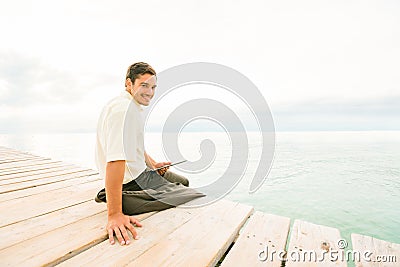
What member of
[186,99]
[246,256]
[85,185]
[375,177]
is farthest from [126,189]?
[375,177]

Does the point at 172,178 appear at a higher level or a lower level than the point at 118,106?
lower

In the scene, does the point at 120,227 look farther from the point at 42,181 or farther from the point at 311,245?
the point at 42,181

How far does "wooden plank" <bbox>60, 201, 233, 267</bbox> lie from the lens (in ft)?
3.32

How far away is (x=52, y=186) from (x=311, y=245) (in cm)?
258

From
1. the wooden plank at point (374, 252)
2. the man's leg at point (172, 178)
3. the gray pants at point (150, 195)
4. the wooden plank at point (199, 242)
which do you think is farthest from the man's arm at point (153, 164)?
A: the wooden plank at point (374, 252)

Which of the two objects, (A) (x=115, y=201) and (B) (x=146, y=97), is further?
(B) (x=146, y=97)

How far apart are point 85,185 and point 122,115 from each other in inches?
58.7

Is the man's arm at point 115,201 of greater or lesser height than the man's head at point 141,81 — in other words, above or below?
below

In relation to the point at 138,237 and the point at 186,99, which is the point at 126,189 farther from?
the point at 186,99

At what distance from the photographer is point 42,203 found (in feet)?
5.85

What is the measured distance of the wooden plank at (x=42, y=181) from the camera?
221 cm

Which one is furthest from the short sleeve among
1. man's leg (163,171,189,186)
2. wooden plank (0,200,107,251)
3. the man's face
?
man's leg (163,171,189,186)

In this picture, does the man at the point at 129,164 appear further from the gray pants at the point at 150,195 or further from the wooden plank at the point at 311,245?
the wooden plank at the point at 311,245

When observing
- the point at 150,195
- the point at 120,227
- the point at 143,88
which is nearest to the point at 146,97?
the point at 143,88
